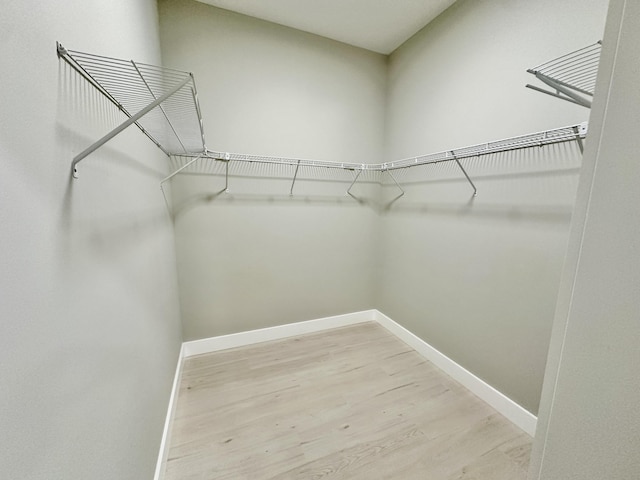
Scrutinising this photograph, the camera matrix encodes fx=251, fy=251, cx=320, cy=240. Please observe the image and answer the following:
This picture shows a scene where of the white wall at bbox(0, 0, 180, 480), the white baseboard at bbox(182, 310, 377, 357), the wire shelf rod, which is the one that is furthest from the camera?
the white baseboard at bbox(182, 310, 377, 357)

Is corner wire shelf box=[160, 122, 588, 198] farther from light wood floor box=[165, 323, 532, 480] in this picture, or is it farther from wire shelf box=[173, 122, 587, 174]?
light wood floor box=[165, 323, 532, 480]

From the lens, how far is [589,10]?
3.68 feet

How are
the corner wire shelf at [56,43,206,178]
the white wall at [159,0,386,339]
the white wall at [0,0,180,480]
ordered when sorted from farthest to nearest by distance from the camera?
the white wall at [159,0,386,339]
the corner wire shelf at [56,43,206,178]
the white wall at [0,0,180,480]

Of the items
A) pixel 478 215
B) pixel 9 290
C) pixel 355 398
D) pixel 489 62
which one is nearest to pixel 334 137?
pixel 489 62

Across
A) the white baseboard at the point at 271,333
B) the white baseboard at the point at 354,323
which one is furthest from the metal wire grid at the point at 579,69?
the white baseboard at the point at 271,333

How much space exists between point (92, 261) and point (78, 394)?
317mm

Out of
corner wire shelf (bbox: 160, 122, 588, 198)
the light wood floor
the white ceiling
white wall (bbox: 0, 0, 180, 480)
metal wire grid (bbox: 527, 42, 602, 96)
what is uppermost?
the white ceiling

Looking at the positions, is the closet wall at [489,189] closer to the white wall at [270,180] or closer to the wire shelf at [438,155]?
the wire shelf at [438,155]

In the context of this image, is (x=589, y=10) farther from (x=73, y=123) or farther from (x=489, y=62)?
(x=73, y=123)

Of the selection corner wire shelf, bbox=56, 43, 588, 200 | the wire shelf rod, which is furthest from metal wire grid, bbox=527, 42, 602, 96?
the wire shelf rod

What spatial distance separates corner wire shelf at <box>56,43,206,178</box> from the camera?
58 centimetres

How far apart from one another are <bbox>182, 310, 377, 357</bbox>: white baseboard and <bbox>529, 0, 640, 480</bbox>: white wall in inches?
78.4

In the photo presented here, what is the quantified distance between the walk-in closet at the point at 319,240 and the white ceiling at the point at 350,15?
20 mm

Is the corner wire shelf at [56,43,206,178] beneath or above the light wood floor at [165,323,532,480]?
above
